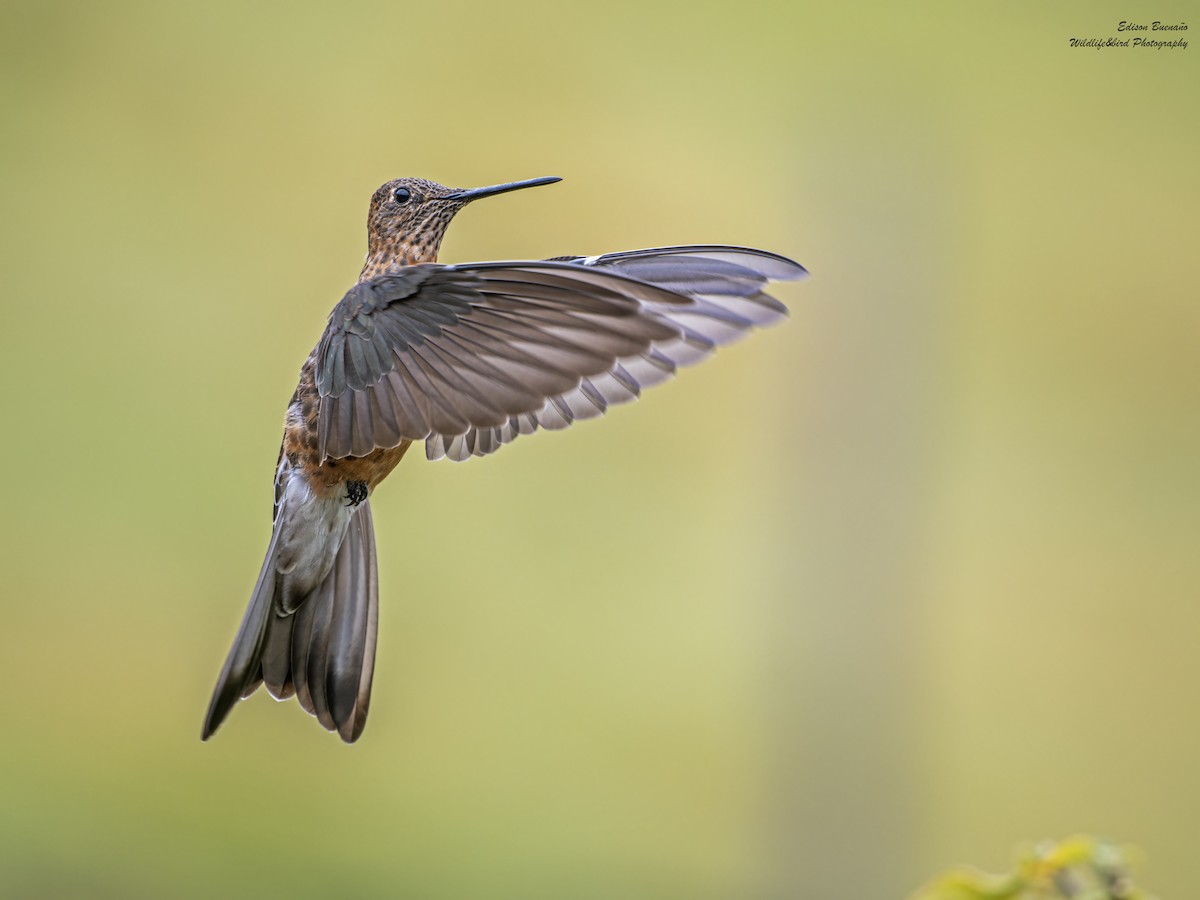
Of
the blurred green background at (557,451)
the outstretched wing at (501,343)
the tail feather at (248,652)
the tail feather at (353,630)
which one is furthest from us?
the blurred green background at (557,451)

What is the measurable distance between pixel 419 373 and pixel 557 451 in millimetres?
1417

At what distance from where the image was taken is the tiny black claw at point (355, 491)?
105 centimetres

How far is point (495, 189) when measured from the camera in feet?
2.98

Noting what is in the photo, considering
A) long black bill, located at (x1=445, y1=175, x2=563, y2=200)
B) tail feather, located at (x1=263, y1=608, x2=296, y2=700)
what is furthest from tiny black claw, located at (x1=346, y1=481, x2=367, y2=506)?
long black bill, located at (x1=445, y1=175, x2=563, y2=200)

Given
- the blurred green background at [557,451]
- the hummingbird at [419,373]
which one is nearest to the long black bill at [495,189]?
the hummingbird at [419,373]

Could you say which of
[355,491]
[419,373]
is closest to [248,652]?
[355,491]

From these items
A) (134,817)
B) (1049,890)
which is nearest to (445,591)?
(134,817)

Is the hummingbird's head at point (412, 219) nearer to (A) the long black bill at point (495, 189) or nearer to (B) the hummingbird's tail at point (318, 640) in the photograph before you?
(A) the long black bill at point (495, 189)

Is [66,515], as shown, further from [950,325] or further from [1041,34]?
[1041,34]

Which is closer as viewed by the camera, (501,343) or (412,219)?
(501,343)

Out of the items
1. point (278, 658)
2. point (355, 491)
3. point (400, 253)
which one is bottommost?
point (278, 658)

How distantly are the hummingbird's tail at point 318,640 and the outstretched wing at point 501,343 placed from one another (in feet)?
0.66

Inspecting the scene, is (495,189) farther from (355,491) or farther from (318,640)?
(318,640)

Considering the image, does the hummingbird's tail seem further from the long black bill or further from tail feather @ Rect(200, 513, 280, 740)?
the long black bill
